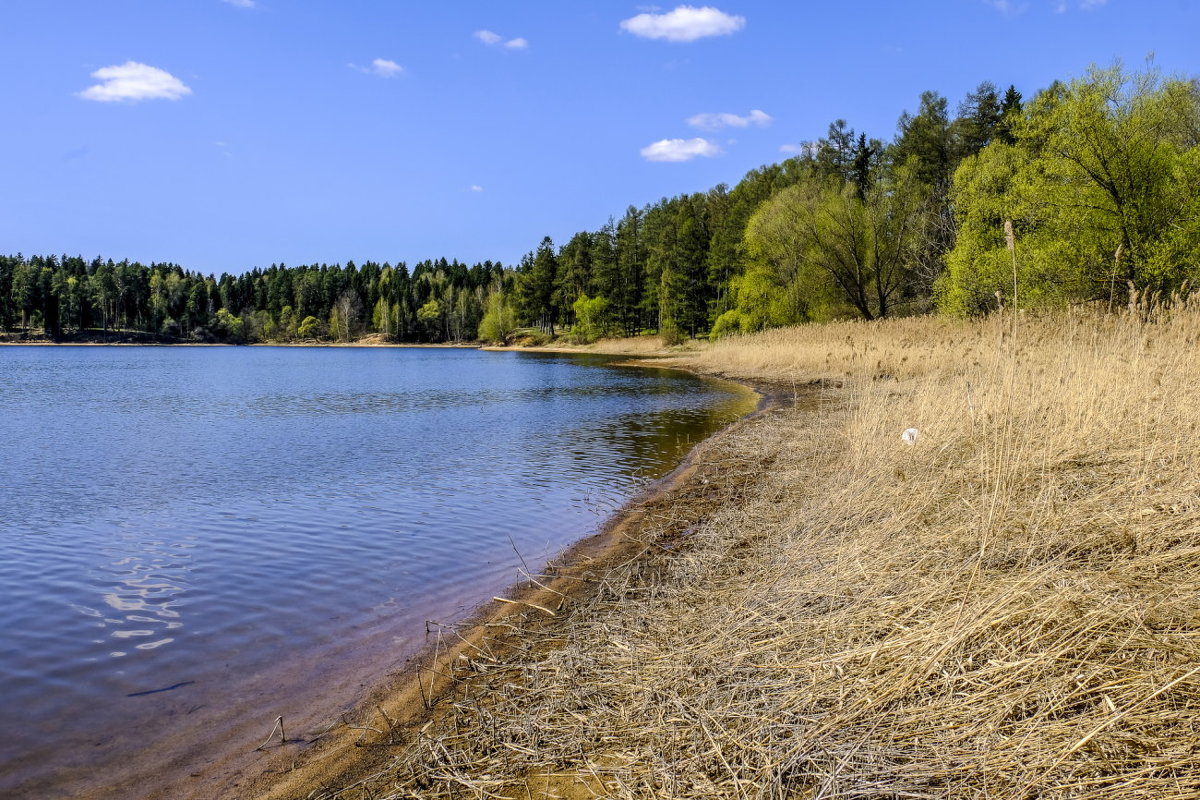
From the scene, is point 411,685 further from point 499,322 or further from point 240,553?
point 499,322

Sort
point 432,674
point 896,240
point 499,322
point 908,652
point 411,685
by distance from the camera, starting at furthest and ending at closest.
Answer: point 499,322
point 896,240
point 432,674
point 411,685
point 908,652

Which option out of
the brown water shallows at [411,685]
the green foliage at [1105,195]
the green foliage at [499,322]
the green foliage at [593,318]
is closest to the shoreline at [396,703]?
the brown water shallows at [411,685]

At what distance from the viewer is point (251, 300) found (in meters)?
153

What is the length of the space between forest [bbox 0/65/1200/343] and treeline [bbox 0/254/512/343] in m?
0.61

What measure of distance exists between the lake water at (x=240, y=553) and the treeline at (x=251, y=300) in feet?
328

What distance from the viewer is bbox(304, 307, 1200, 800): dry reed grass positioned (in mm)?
2986

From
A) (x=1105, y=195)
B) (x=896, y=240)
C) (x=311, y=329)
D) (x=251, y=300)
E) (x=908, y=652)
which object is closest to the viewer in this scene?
(x=908, y=652)

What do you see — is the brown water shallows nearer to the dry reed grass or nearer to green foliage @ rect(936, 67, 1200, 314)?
the dry reed grass

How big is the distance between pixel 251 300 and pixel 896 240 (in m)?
145

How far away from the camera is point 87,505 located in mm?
11578

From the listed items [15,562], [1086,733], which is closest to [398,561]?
[15,562]

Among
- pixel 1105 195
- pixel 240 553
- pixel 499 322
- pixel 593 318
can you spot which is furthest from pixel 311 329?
pixel 240 553

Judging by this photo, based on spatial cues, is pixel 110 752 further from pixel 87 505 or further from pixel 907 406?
pixel 907 406

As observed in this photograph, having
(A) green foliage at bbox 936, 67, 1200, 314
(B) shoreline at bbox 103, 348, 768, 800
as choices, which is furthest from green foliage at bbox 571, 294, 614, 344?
(B) shoreline at bbox 103, 348, 768, 800
